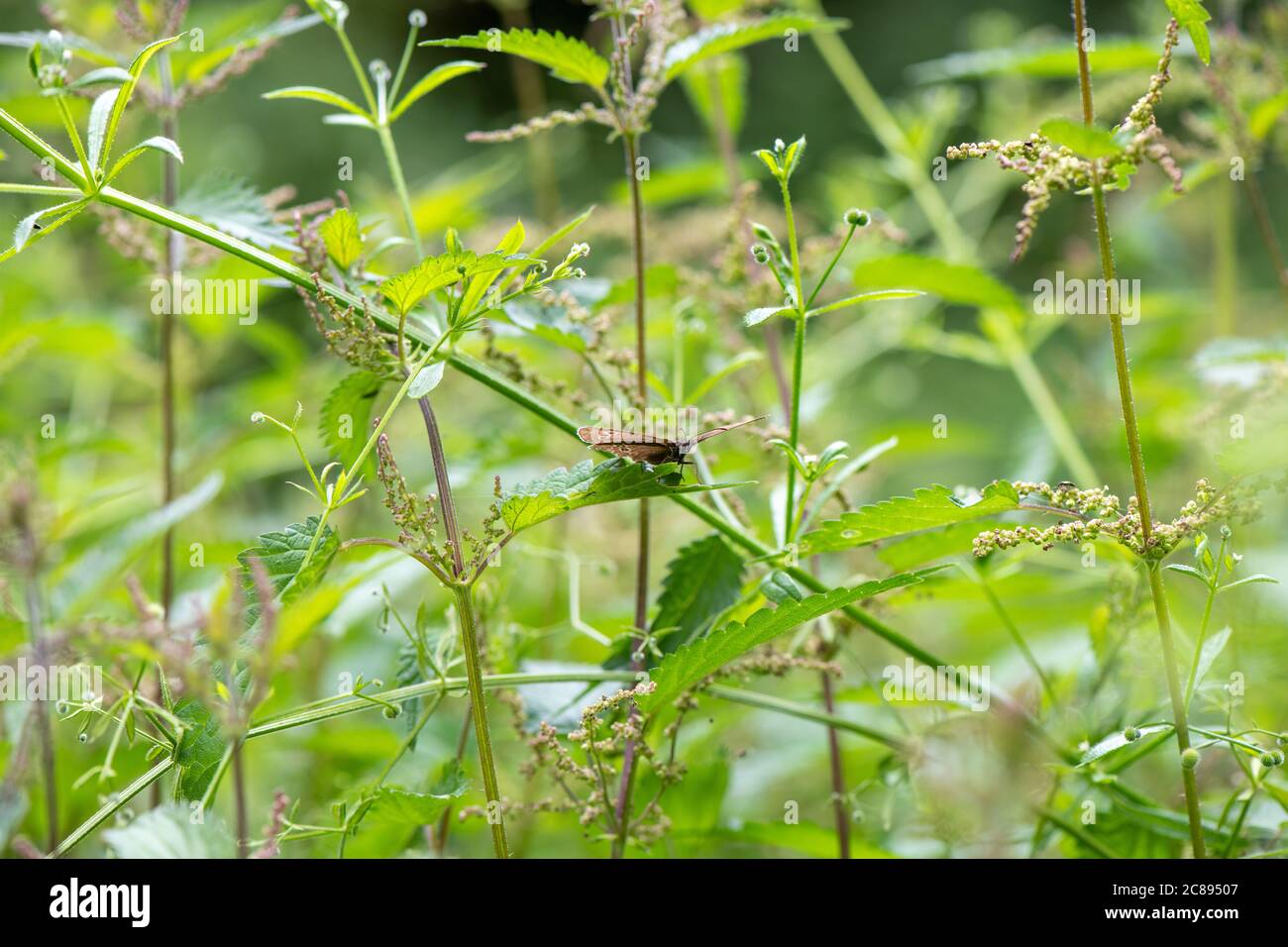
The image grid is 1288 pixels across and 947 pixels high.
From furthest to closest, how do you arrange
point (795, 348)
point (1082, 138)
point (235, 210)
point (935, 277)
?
point (935, 277)
point (235, 210)
point (795, 348)
point (1082, 138)

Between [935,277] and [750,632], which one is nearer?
[750,632]

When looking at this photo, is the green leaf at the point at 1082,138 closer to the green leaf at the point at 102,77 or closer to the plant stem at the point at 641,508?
the plant stem at the point at 641,508

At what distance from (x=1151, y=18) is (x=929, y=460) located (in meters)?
0.84

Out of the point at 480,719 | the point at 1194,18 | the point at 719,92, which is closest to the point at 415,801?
the point at 480,719

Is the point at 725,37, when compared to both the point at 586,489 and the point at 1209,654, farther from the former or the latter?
the point at 1209,654

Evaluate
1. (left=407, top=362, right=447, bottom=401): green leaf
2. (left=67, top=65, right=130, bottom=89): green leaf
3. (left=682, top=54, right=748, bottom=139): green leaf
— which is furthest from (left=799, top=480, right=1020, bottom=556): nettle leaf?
(left=682, top=54, right=748, bottom=139): green leaf

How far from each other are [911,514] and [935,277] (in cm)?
37

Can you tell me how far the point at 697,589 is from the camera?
69cm

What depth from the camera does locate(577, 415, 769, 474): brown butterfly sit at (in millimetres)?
557

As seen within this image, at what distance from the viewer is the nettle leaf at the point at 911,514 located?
0.56 meters

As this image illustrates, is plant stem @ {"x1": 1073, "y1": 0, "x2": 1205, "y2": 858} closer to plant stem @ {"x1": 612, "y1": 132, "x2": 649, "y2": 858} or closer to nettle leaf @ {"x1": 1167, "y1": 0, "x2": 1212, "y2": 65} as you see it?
nettle leaf @ {"x1": 1167, "y1": 0, "x2": 1212, "y2": 65}

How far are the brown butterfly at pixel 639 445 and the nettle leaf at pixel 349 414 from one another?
0.15 metres


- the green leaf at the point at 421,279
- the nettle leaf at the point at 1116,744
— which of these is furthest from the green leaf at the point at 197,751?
the nettle leaf at the point at 1116,744
